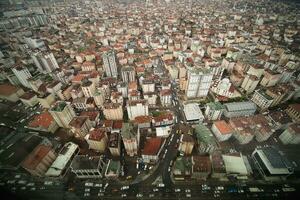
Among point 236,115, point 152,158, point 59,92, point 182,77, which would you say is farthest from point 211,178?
point 59,92

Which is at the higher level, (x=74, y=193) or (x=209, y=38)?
(x=209, y=38)

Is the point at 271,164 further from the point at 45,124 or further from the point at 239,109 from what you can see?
the point at 45,124

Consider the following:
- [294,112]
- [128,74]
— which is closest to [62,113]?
[128,74]

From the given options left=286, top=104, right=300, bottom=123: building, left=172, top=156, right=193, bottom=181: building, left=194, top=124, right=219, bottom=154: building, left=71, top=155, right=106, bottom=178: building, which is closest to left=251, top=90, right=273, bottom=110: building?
left=286, top=104, right=300, bottom=123: building

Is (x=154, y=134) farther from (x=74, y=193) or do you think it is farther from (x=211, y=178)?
(x=74, y=193)

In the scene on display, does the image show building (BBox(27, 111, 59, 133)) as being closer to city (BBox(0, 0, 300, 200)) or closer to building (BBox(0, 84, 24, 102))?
city (BBox(0, 0, 300, 200))
